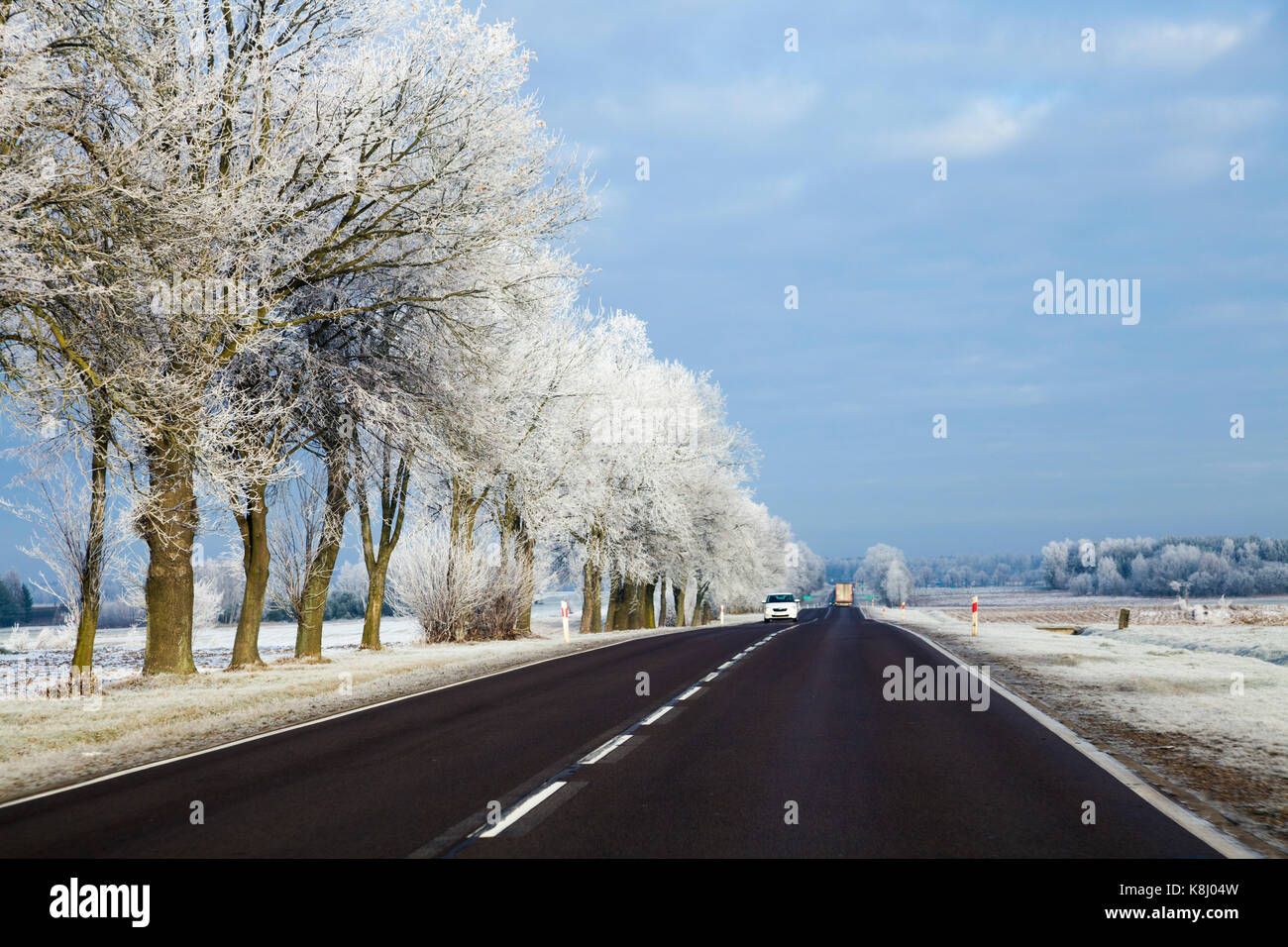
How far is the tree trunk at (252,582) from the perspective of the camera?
19.5 meters

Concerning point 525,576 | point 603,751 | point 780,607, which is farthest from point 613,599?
point 603,751

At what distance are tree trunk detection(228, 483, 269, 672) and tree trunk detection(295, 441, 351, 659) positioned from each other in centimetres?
160

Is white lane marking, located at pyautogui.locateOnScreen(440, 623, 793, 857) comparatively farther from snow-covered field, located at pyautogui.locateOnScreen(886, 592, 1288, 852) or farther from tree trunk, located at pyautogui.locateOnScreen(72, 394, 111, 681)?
tree trunk, located at pyautogui.locateOnScreen(72, 394, 111, 681)

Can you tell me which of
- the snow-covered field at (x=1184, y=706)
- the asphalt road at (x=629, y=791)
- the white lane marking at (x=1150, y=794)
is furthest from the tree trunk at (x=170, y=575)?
the snow-covered field at (x=1184, y=706)

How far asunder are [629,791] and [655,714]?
459 cm

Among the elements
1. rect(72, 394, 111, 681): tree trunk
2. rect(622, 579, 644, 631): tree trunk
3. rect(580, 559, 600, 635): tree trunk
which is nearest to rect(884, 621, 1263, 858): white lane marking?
rect(72, 394, 111, 681): tree trunk

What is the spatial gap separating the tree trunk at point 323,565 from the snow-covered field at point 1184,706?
47.0 feet

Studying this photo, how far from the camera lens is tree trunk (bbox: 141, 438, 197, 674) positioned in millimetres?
16438

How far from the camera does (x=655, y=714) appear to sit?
11805 mm

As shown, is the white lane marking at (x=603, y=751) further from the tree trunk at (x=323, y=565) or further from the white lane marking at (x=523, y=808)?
the tree trunk at (x=323, y=565)

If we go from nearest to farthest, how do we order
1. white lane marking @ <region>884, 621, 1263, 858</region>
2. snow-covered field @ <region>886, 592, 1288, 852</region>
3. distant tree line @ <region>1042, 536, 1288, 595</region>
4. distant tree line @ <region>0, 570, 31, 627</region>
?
white lane marking @ <region>884, 621, 1263, 858</region>
snow-covered field @ <region>886, 592, 1288, 852</region>
distant tree line @ <region>0, 570, 31, 627</region>
distant tree line @ <region>1042, 536, 1288, 595</region>

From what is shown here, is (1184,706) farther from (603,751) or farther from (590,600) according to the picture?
(590,600)

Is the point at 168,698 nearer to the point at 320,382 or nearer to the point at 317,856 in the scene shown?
the point at 320,382

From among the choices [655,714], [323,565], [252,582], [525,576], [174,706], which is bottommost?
[174,706]
